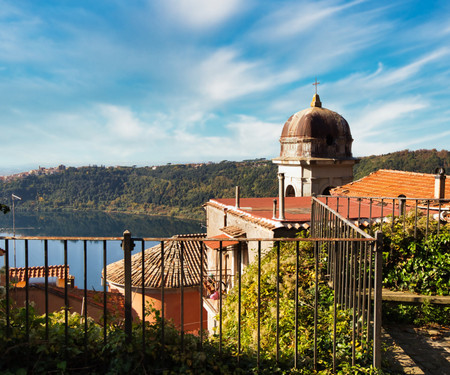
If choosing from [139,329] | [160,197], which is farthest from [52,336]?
[160,197]

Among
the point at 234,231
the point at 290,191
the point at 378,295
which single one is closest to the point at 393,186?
the point at 290,191

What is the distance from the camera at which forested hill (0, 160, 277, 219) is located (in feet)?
243

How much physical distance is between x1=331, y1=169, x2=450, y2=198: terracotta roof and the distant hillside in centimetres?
2640

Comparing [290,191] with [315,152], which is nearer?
[315,152]

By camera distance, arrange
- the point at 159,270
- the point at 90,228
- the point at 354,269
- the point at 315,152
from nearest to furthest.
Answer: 1. the point at 354,269
2. the point at 159,270
3. the point at 315,152
4. the point at 90,228

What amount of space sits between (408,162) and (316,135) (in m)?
30.9

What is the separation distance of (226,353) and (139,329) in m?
0.84

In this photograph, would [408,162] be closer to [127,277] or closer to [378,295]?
[378,295]

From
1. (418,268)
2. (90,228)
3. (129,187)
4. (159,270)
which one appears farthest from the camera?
(129,187)

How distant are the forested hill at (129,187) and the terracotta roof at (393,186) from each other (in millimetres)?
52485

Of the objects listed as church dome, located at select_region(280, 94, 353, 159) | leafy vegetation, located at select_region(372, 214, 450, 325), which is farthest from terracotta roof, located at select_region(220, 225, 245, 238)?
church dome, located at select_region(280, 94, 353, 159)

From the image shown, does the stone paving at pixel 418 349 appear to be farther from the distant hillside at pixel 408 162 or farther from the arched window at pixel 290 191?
the distant hillside at pixel 408 162

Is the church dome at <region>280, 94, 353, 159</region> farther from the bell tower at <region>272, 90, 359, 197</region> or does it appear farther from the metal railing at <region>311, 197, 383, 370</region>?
the metal railing at <region>311, 197, 383, 370</region>

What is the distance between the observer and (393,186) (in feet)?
47.3
